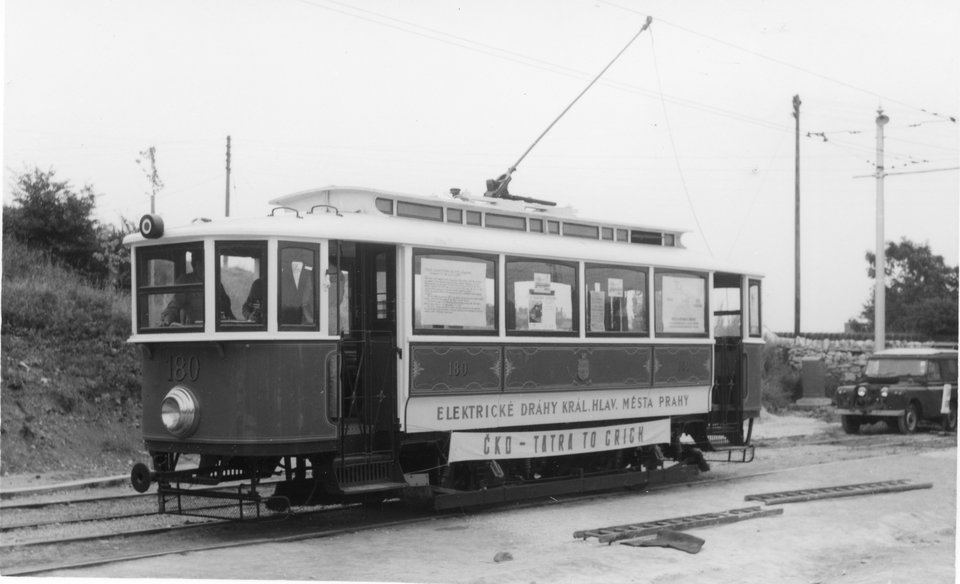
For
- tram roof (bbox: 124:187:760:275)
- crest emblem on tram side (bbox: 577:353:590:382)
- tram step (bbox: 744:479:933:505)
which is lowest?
tram step (bbox: 744:479:933:505)

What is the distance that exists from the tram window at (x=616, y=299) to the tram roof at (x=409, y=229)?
161mm

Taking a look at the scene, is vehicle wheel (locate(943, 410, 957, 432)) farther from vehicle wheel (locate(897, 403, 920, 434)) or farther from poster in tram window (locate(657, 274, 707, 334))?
poster in tram window (locate(657, 274, 707, 334))

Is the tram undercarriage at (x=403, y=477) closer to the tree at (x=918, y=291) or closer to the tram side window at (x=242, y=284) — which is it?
the tram side window at (x=242, y=284)

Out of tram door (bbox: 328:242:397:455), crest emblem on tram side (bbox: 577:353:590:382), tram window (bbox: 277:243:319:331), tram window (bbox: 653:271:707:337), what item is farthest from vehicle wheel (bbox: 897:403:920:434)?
tram window (bbox: 277:243:319:331)

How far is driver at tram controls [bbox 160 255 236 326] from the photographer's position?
A: 10031 millimetres

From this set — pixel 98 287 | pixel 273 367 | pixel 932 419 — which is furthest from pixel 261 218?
pixel 932 419

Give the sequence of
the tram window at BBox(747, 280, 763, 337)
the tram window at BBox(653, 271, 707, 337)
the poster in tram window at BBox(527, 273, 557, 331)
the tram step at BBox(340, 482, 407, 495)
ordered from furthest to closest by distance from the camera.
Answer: the tram window at BBox(747, 280, 763, 337)
the tram window at BBox(653, 271, 707, 337)
the poster in tram window at BBox(527, 273, 557, 331)
the tram step at BBox(340, 482, 407, 495)

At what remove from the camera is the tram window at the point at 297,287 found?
33.2ft

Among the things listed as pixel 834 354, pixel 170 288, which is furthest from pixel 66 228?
pixel 834 354

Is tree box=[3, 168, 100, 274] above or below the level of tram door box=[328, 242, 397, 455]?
above

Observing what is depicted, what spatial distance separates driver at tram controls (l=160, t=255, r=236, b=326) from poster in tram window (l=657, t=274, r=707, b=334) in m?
5.89

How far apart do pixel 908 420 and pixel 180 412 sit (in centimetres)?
Result: 1733

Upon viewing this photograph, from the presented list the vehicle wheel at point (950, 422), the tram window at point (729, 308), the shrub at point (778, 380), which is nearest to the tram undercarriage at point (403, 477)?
the tram window at point (729, 308)

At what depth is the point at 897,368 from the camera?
77.7 ft
